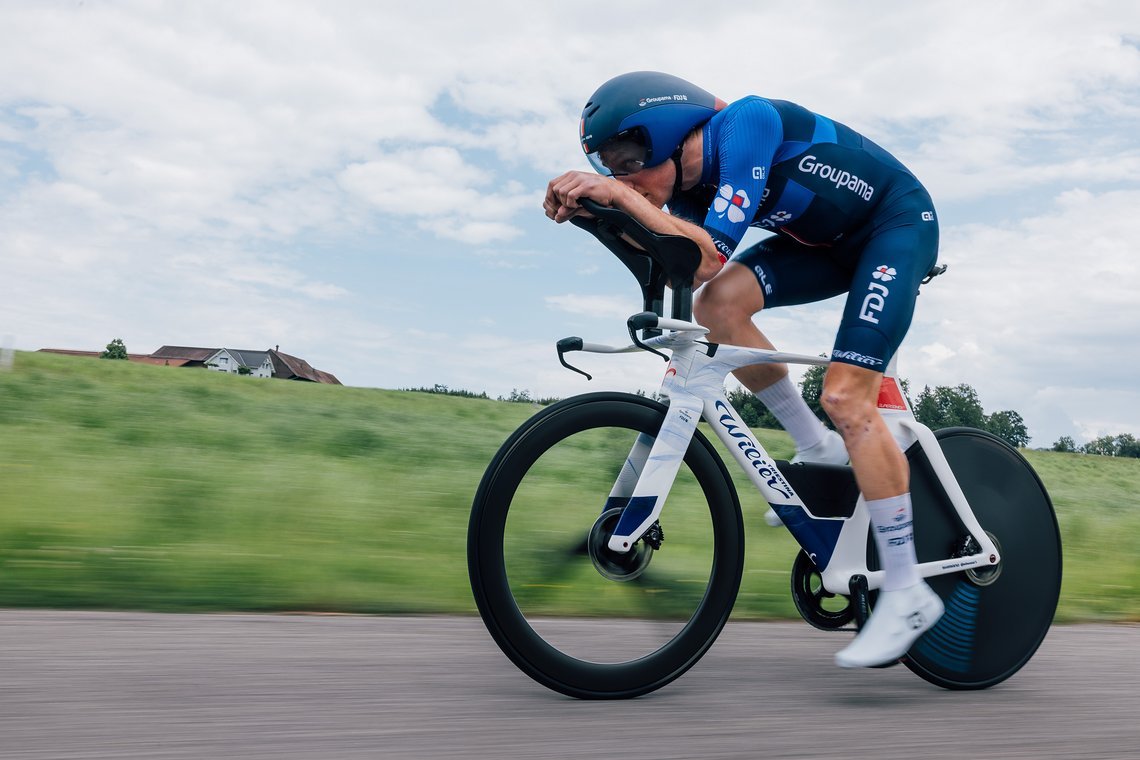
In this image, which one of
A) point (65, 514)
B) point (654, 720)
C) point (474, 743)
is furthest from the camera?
point (65, 514)

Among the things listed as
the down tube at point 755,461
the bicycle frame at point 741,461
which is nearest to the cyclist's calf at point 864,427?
the bicycle frame at point 741,461

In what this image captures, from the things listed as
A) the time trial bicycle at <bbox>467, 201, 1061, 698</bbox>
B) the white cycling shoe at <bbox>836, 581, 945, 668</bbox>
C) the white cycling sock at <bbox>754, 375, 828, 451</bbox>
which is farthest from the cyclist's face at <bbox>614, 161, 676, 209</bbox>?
the white cycling shoe at <bbox>836, 581, 945, 668</bbox>

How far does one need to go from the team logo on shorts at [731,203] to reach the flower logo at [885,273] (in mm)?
587

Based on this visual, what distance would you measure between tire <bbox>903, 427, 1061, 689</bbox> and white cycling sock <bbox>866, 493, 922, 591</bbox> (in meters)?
0.20

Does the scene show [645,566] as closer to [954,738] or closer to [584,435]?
[584,435]

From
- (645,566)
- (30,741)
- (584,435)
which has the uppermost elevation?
(584,435)

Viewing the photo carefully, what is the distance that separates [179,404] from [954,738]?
9.79 meters

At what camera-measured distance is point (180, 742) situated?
2422mm

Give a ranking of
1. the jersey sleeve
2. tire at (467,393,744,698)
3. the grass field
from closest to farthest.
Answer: tire at (467,393,744,698) < the jersey sleeve < the grass field

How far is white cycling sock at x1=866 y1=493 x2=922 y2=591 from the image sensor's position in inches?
135

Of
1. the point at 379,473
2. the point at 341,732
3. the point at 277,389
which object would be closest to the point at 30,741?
the point at 341,732

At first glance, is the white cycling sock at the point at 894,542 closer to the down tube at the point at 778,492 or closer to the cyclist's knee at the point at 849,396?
the down tube at the point at 778,492

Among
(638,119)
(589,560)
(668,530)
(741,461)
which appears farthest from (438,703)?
(638,119)

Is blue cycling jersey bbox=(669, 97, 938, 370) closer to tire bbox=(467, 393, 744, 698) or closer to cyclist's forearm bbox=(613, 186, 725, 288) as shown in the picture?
cyclist's forearm bbox=(613, 186, 725, 288)
